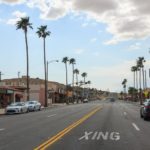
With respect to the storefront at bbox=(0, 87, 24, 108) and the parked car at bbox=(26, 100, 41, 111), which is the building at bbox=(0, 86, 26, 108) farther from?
the parked car at bbox=(26, 100, 41, 111)

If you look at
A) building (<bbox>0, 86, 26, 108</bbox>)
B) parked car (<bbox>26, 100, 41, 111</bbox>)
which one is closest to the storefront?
building (<bbox>0, 86, 26, 108</bbox>)

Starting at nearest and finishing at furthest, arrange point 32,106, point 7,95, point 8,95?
point 32,106
point 7,95
point 8,95

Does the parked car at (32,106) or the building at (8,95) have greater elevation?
the building at (8,95)

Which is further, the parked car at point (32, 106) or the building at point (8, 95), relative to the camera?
the building at point (8, 95)

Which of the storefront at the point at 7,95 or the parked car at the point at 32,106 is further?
the storefront at the point at 7,95

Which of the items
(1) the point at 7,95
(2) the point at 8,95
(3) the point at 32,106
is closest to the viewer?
(3) the point at 32,106

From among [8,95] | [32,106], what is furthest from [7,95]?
[32,106]

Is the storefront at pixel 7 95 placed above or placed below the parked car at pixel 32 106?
above

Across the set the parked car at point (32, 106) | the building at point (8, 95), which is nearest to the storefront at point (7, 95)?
the building at point (8, 95)

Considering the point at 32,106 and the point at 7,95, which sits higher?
the point at 7,95

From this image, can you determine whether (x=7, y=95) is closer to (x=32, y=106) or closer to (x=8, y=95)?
(x=8, y=95)

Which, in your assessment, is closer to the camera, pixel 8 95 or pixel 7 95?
pixel 7 95

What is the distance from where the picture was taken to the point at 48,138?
57.9 feet

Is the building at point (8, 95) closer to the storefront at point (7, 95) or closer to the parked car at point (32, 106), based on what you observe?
the storefront at point (7, 95)
